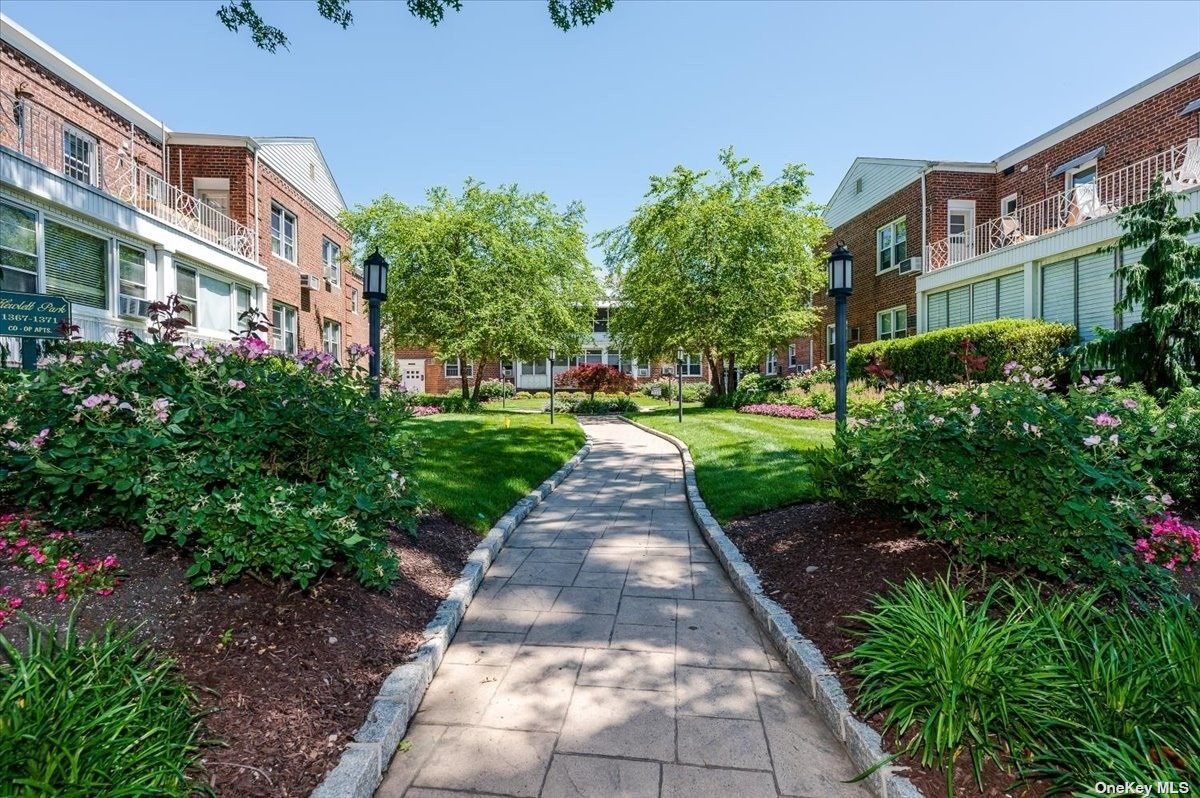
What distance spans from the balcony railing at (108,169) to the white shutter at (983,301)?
20.7 meters

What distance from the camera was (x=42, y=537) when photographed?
9.96 feet

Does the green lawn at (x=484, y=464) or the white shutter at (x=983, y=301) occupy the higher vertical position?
the white shutter at (x=983, y=301)

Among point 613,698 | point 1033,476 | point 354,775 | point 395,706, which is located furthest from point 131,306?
point 1033,476

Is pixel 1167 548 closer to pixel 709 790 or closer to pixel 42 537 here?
pixel 709 790

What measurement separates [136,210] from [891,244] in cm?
2177

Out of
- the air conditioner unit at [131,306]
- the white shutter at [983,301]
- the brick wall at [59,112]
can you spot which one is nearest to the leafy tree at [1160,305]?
the white shutter at [983,301]

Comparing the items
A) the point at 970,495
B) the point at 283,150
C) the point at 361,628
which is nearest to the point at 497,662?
the point at 361,628

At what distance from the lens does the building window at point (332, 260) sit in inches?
904

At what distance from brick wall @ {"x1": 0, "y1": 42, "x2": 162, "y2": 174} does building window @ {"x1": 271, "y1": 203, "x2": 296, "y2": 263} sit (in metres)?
3.31

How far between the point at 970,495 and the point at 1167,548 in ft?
4.92

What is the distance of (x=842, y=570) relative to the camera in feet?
12.4

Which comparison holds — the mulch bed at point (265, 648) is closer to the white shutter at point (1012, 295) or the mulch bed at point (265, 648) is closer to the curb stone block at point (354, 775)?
the curb stone block at point (354, 775)

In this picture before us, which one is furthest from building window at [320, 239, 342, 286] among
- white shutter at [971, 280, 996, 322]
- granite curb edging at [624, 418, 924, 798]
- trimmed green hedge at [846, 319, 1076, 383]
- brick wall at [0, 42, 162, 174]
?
granite curb edging at [624, 418, 924, 798]

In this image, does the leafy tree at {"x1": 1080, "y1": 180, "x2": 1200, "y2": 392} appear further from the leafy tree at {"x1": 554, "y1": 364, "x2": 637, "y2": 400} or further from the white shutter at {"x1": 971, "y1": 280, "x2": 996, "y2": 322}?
the leafy tree at {"x1": 554, "y1": 364, "x2": 637, "y2": 400}
